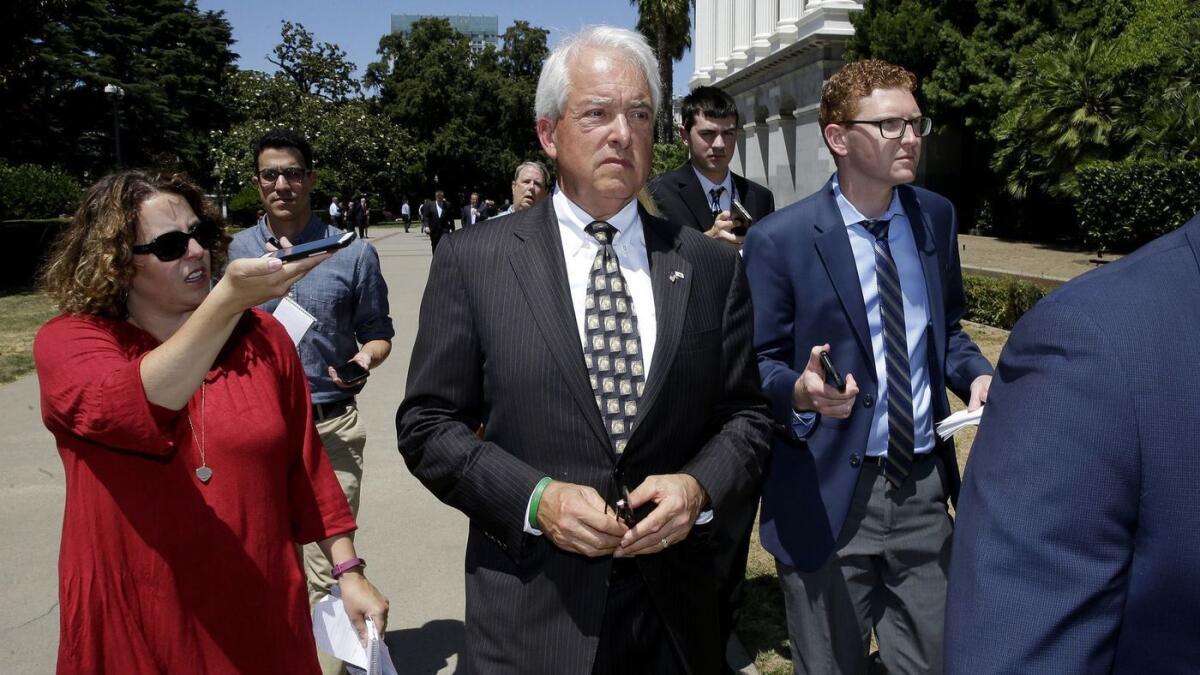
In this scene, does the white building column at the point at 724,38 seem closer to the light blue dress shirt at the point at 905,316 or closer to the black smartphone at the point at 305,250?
the light blue dress shirt at the point at 905,316

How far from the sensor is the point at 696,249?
252cm

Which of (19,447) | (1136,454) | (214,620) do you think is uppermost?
(1136,454)

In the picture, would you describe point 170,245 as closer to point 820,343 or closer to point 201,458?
point 201,458

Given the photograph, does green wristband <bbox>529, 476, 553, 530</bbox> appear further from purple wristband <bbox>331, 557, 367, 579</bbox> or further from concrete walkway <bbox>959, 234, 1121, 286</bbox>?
concrete walkway <bbox>959, 234, 1121, 286</bbox>

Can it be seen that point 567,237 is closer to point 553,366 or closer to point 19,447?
point 553,366

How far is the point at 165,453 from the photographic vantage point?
83.9 inches

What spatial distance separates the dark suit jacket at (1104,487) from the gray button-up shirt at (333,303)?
320 centimetres

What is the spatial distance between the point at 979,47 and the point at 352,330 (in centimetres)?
2289

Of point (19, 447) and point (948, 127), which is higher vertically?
point (948, 127)

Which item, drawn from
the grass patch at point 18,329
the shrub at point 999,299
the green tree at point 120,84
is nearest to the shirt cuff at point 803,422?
the grass patch at point 18,329

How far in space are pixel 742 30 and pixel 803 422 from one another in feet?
130

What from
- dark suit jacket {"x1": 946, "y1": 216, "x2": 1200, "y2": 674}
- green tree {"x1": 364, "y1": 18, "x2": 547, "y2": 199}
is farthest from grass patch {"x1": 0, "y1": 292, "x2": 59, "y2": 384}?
green tree {"x1": 364, "y1": 18, "x2": 547, "y2": 199}

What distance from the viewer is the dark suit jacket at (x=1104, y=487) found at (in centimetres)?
120

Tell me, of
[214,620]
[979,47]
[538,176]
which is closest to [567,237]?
[214,620]
